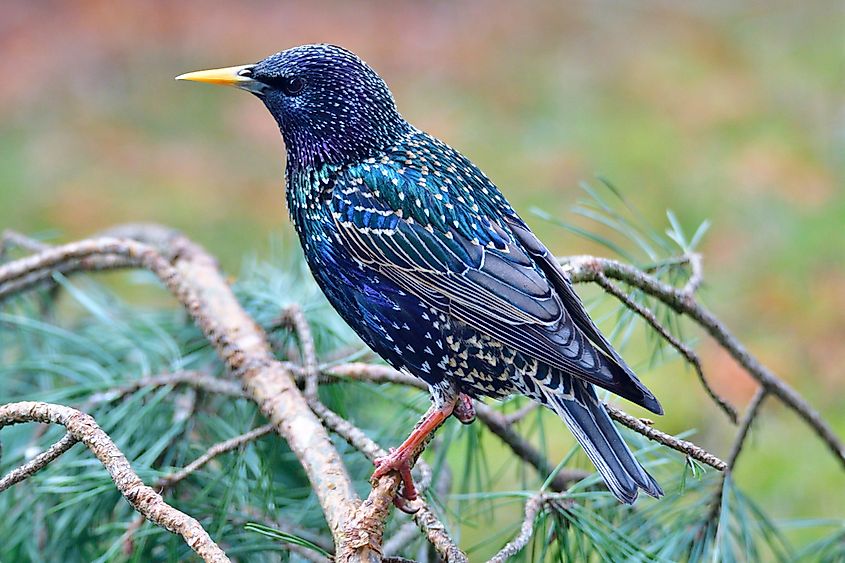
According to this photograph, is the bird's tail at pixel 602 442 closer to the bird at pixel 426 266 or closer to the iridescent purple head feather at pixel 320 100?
the bird at pixel 426 266

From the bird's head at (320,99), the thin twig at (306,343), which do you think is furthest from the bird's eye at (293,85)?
the thin twig at (306,343)

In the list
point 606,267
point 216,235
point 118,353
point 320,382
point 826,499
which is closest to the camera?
point 606,267

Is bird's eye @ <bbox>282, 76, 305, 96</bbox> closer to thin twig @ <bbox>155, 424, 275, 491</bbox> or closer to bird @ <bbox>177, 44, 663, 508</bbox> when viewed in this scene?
bird @ <bbox>177, 44, 663, 508</bbox>

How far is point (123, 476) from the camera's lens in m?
1.39

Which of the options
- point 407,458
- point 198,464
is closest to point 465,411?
point 407,458

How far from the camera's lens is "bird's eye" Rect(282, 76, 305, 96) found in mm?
1778

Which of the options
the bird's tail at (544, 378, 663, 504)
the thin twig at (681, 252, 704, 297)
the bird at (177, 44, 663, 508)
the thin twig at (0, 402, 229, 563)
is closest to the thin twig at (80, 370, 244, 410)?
the bird at (177, 44, 663, 508)

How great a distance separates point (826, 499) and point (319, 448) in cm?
251

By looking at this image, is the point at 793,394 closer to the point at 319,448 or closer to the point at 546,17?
the point at 319,448

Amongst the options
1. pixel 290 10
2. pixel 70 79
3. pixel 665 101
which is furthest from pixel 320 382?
pixel 290 10

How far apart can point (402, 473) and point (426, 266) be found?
31 centimetres

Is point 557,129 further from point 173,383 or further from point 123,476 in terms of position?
point 123,476

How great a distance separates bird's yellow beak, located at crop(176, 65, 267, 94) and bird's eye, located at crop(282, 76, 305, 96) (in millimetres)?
33

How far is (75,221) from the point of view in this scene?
17.7ft
